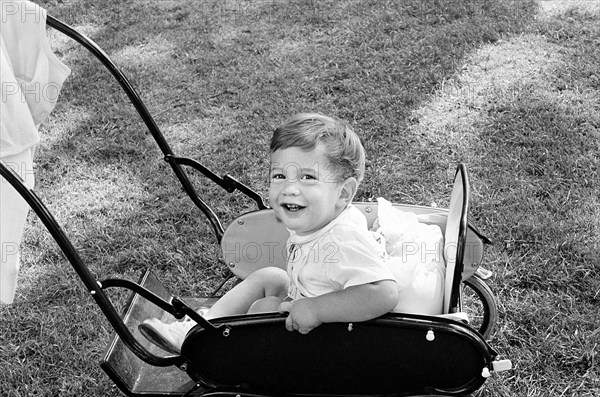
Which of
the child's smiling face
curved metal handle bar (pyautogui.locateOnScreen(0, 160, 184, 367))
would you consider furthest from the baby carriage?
the child's smiling face

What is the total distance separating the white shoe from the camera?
6.00 feet

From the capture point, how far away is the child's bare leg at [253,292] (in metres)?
2.00

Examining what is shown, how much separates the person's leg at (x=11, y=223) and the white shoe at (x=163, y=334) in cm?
34

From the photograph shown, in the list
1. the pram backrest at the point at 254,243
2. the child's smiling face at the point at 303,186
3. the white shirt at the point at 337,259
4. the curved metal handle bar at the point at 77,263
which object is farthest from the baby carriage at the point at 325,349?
the pram backrest at the point at 254,243

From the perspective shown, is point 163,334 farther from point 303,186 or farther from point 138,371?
point 303,186

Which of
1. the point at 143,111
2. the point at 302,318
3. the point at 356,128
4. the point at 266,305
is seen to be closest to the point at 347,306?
the point at 302,318

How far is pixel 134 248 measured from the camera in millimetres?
2811

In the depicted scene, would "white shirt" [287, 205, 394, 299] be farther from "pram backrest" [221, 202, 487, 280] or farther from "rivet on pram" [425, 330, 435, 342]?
"pram backrest" [221, 202, 487, 280]

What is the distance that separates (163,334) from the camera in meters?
1.87

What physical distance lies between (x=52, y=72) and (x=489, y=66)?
2.34 metres

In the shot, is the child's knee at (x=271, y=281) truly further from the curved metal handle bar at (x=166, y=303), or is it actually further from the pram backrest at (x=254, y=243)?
the curved metal handle bar at (x=166, y=303)

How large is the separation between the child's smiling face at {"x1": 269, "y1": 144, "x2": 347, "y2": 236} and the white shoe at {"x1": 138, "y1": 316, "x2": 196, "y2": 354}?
0.42 meters

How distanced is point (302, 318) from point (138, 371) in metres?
0.63

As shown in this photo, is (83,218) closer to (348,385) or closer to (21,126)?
(21,126)
